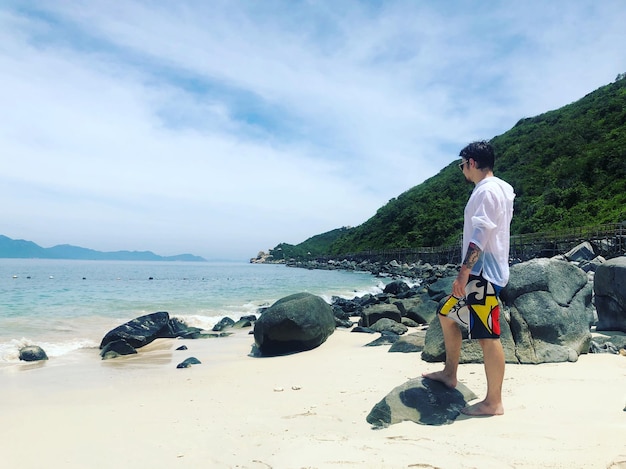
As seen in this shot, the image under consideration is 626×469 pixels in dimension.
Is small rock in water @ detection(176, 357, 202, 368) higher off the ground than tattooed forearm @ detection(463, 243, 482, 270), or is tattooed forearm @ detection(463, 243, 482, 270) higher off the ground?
tattooed forearm @ detection(463, 243, 482, 270)

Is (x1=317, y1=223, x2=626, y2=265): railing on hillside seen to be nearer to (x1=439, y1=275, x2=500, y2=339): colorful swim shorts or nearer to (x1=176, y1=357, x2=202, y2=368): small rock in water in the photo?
(x1=176, y1=357, x2=202, y2=368): small rock in water

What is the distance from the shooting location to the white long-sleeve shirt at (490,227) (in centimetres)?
344

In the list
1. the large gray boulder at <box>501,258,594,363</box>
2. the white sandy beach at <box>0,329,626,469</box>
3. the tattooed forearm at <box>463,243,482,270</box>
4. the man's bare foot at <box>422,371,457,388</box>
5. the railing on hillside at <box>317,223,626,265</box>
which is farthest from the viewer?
the railing on hillside at <box>317,223,626,265</box>

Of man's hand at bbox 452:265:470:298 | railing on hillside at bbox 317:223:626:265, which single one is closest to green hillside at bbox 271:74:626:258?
railing on hillside at bbox 317:223:626:265

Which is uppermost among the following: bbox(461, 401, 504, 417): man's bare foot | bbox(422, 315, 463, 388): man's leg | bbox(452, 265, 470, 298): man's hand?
bbox(452, 265, 470, 298): man's hand

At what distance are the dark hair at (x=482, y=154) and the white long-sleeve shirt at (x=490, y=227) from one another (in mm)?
211

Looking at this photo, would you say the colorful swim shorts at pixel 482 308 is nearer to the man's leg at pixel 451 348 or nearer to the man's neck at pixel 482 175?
the man's leg at pixel 451 348

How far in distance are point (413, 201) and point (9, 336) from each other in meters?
81.3

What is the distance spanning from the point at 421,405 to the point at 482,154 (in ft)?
6.69

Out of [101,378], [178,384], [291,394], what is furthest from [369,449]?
[101,378]

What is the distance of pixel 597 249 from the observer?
25547mm

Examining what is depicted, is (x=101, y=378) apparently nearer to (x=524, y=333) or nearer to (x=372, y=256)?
(x=524, y=333)

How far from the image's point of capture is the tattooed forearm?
11.2 ft

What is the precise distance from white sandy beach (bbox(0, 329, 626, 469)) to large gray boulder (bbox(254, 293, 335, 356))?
5.60ft
